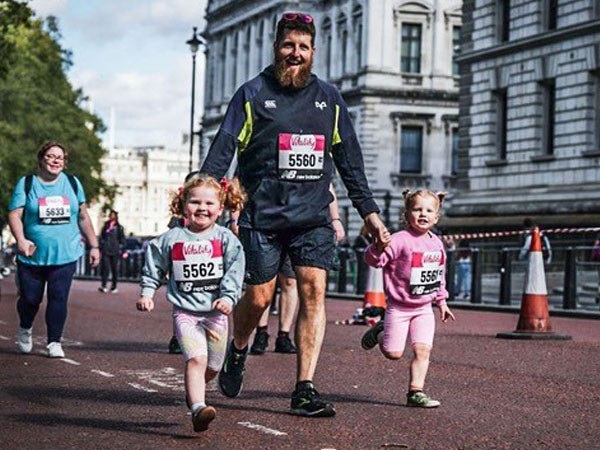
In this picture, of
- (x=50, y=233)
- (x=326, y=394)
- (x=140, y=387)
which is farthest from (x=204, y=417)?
(x=50, y=233)

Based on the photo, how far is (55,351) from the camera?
12.5 meters

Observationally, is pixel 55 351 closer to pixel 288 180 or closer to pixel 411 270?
pixel 411 270

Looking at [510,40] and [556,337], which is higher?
[510,40]

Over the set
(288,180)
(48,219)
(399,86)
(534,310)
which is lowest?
(534,310)

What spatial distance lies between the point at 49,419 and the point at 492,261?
20.1 m

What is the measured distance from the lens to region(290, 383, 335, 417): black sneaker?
8.35 m

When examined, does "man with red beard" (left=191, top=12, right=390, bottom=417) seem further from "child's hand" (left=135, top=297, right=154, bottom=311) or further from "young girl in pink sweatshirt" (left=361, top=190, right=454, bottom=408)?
"child's hand" (left=135, top=297, right=154, bottom=311)

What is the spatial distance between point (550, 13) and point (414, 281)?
101 ft

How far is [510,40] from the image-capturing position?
133ft

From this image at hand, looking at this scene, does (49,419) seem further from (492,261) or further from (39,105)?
(39,105)

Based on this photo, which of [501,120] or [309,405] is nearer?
[309,405]

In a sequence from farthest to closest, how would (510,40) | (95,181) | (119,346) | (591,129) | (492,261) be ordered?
(95,181), (510,40), (591,129), (492,261), (119,346)

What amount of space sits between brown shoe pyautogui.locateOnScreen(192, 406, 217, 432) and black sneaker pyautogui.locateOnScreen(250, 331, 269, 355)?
5.49 metres

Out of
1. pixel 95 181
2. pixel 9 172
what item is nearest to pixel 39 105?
pixel 9 172
